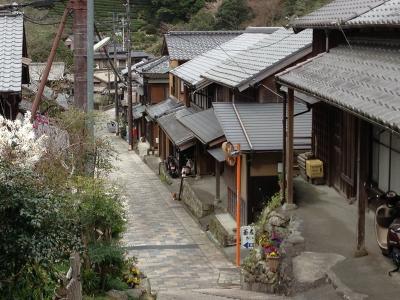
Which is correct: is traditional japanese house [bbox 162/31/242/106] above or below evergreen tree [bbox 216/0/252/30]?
below

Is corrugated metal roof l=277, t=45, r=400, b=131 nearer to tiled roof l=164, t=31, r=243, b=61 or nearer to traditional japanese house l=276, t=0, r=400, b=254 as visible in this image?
traditional japanese house l=276, t=0, r=400, b=254

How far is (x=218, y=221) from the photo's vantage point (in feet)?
68.8

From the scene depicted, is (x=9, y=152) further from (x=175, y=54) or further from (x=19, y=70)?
(x=175, y=54)

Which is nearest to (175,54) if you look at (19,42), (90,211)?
(19,42)

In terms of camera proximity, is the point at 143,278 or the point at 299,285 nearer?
the point at 299,285

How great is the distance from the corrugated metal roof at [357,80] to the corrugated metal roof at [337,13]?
2.33 feet

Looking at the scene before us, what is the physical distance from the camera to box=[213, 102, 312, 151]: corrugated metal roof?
18875mm

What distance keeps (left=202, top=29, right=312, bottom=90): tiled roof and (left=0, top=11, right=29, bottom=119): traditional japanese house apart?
25.5ft

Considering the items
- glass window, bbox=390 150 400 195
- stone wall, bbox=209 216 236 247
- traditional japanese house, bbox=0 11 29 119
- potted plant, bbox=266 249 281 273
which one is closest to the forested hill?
stone wall, bbox=209 216 236 247

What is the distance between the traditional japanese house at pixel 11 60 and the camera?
1321 cm

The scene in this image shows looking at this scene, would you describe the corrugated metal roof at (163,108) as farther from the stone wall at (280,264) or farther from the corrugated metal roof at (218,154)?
the stone wall at (280,264)

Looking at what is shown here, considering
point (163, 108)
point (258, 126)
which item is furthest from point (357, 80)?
point (163, 108)

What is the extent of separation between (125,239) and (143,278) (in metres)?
6.67

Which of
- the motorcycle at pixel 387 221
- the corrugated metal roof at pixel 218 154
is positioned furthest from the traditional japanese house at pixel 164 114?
the motorcycle at pixel 387 221
